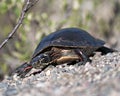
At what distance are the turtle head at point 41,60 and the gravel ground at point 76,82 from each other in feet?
0.41

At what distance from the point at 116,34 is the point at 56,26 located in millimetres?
3284

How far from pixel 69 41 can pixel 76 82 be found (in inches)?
96.0

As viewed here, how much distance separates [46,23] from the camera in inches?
501

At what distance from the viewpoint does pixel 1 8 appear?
11.6 m

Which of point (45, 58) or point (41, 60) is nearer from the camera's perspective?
point (41, 60)

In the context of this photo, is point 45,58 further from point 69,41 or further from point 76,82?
point 76,82

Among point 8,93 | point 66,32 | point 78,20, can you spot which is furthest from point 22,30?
point 8,93

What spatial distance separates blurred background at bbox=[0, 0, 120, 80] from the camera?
12422 millimetres

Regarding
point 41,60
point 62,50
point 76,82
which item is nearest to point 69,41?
point 62,50

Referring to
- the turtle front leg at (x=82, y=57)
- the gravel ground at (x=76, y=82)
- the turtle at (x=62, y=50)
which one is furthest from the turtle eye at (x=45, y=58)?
the turtle front leg at (x=82, y=57)

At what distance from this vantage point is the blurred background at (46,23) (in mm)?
12422

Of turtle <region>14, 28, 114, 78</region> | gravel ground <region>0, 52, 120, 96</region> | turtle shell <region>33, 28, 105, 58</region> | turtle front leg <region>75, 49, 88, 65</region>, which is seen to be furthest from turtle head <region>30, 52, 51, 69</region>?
turtle front leg <region>75, 49, 88, 65</region>

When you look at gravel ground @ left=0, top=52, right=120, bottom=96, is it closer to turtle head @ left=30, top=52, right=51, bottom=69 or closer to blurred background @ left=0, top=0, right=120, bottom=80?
turtle head @ left=30, top=52, right=51, bottom=69

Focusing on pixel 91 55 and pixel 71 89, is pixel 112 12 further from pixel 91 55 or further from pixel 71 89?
pixel 71 89
